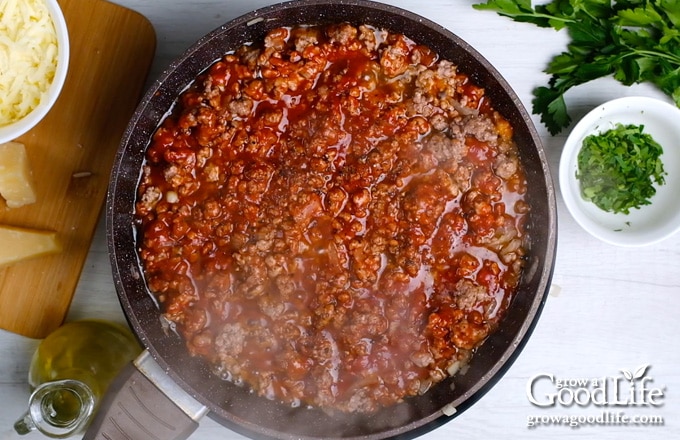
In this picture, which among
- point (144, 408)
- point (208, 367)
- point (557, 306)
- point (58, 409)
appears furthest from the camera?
point (557, 306)

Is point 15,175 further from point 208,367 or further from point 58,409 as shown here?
point 208,367

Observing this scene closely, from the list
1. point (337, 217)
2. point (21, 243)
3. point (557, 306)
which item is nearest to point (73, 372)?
point (21, 243)

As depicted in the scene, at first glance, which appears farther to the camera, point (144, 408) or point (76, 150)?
point (76, 150)

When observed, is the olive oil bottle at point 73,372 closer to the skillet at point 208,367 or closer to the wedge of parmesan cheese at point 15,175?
the skillet at point 208,367

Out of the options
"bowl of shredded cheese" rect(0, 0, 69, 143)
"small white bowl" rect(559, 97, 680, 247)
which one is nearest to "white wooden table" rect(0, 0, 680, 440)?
"small white bowl" rect(559, 97, 680, 247)

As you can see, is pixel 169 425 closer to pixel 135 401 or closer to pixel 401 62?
pixel 135 401

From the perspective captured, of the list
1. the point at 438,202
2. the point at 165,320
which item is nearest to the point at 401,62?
the point at 438,202
